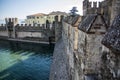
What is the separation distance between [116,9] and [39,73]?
13.8m

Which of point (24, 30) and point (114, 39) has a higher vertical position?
point (114, 39)

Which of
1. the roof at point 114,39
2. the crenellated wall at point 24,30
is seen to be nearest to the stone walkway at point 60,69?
the roof at point 114,39

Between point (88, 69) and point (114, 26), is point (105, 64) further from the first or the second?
point (88, 69)

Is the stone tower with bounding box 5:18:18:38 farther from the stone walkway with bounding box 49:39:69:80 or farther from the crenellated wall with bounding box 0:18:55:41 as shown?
the stone walkway with bounding box 49:39:69:80

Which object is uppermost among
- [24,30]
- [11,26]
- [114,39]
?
[11,26]

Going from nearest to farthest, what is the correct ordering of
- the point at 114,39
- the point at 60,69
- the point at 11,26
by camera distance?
the point at 114,39
the point at 60,69
the point at 11,26

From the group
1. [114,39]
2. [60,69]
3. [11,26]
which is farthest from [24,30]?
[114,39]

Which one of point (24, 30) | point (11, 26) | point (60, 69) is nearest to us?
point (60, 69)

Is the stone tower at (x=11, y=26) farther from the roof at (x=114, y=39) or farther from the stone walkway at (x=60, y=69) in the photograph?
the roof at (x=114, y=39)

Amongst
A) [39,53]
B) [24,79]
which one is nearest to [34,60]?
[39,53]

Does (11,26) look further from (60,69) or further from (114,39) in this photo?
(114,39)

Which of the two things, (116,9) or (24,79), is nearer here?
(116,9)

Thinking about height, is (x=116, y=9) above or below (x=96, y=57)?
above

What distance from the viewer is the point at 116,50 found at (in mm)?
1364
